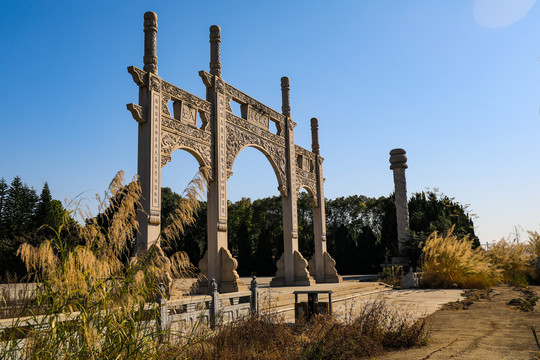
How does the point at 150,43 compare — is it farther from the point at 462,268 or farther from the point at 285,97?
the point at 462,268

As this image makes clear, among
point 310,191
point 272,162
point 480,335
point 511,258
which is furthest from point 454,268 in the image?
point 480,335

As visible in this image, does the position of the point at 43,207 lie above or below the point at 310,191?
above

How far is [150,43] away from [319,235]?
8203 millimetres

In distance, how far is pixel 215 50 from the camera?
984cm

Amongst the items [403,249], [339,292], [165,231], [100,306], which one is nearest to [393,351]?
[165,231]

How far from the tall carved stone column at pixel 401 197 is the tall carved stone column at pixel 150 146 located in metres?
11.1

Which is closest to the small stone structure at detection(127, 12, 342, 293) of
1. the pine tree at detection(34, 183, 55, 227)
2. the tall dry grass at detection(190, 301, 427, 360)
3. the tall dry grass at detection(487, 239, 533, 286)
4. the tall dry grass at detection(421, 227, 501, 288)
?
the tall dry grass at detection(421, 227, 501, 288)

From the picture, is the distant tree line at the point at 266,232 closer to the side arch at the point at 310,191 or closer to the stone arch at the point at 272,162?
the side arch at the point at 310,191

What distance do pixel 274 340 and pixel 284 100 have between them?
956cm

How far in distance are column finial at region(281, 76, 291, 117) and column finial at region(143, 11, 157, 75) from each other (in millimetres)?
5315

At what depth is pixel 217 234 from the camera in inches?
360

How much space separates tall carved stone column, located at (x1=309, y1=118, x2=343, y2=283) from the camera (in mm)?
13445

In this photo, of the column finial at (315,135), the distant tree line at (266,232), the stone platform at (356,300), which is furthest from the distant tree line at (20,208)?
the stone platform at (356,300)

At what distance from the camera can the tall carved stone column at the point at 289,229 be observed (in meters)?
11.9
